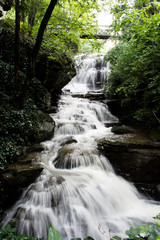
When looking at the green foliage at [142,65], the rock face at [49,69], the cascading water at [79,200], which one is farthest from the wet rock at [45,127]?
the green foliage at [142,65]

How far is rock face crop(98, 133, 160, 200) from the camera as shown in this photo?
4.53 m

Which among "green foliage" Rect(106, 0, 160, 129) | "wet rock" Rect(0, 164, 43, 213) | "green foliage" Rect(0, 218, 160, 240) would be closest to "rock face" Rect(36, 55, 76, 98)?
"green foliage" Rect(106, 0, 160, 129)

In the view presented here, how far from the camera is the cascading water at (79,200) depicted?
302cm

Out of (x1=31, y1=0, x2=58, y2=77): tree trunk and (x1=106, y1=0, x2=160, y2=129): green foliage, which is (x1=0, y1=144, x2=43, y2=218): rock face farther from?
(x1=31, y1=0, x2=58, y2=77): tree trunk

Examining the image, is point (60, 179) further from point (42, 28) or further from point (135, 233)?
point (42, 28)

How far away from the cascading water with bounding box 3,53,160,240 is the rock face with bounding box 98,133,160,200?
0.29 meters

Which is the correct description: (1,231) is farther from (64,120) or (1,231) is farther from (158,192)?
(64,120)

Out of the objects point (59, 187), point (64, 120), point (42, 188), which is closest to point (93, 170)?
point (59, 187)

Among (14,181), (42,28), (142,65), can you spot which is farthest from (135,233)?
(142,65)

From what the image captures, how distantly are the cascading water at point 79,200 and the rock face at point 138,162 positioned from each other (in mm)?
294

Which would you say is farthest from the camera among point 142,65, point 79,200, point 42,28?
point 142,65

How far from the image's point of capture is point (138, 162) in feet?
15.6

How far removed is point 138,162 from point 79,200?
96.0 inches

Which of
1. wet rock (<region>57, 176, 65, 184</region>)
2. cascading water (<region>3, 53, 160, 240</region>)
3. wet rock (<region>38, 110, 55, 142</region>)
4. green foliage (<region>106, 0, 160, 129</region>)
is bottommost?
cascading water (<region>3, 53, 160, 240</region>)
